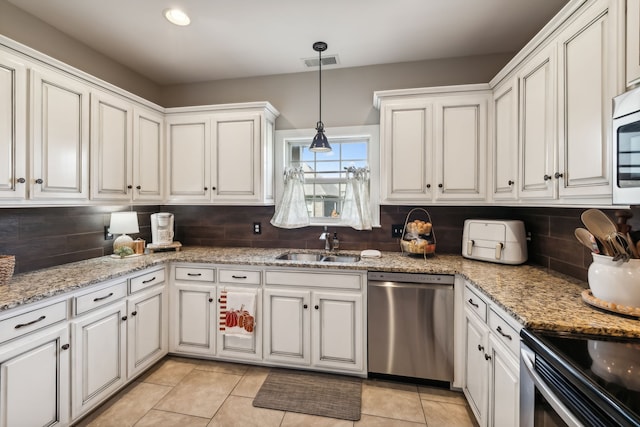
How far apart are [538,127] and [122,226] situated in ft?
10.3

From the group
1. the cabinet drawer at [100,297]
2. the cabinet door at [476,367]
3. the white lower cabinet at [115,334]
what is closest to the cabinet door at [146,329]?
the white lower cabinet at [115,334]

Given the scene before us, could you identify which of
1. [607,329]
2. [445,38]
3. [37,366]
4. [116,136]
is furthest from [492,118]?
[37,366]

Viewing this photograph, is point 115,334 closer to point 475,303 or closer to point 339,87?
point 475,303

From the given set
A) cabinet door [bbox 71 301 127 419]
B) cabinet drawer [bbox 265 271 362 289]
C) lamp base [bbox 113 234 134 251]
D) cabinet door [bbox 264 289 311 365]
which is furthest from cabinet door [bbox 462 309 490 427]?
lamp base [bbox 113 234 134 251]

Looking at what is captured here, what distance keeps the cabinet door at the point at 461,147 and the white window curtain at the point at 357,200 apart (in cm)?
65

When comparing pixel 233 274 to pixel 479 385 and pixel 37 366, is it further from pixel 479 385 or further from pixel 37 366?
pixel 479 385

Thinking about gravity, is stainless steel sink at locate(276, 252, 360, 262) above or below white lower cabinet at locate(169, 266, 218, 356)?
above

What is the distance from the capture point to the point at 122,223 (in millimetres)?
2523

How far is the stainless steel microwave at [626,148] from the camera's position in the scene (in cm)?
103

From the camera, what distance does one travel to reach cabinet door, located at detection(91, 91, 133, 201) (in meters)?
2.15

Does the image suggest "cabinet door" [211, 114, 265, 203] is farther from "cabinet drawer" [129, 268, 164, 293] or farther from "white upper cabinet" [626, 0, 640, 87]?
"white upper cabinet" [626, 0, 640, 87]

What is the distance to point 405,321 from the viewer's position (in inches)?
83.0

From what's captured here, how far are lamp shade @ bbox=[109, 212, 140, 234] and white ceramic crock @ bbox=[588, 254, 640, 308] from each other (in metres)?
3.12

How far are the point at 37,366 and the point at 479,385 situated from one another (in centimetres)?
241
